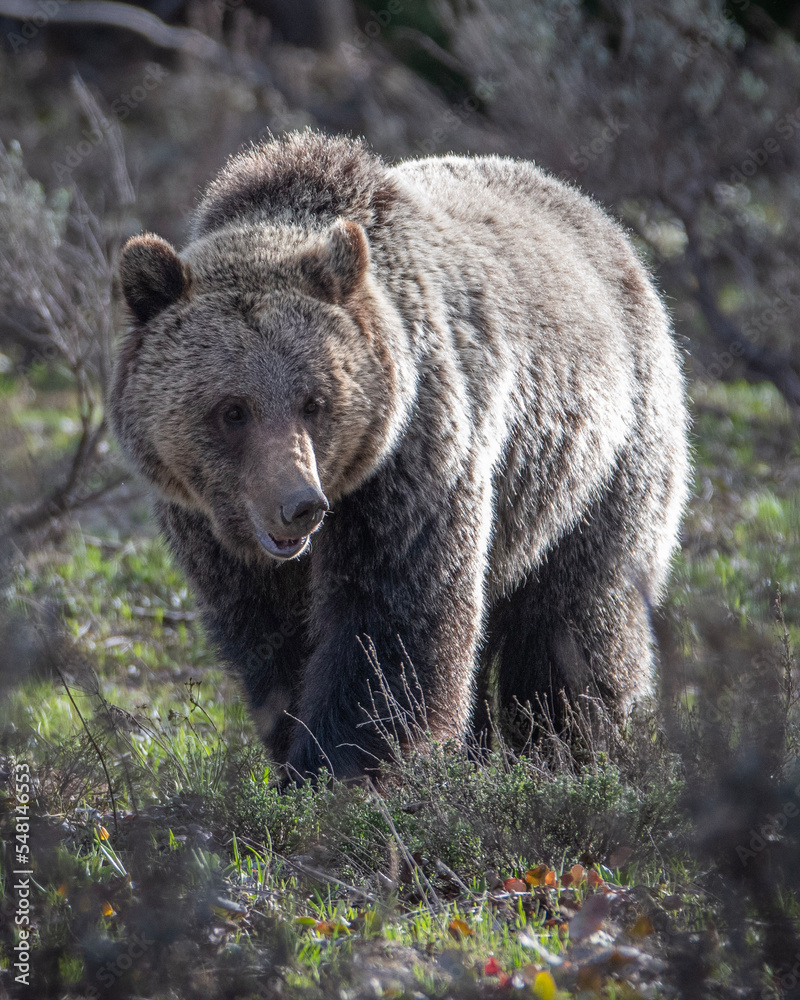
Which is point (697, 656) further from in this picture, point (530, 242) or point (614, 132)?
point (614, 132)

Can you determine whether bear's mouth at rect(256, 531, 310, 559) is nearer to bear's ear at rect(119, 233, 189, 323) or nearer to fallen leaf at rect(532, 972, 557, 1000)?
bear's ear at rect(119, 233, 189, 323)

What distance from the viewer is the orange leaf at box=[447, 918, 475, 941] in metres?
2.91

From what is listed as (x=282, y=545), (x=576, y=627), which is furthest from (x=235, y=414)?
(x=576, y=627)

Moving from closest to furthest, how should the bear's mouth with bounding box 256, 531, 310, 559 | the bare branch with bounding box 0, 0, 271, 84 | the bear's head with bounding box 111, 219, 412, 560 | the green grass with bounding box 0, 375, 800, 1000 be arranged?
the green grass with bounding box 0, 375, 800, 1000
the bear's mouth with bounding box 256, 531, 310, 559
the bear's head with bounding box 111, 219, 412, 560
the bare branch with bounding box 0, 0, 271, 84

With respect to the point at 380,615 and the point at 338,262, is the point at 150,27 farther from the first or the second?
the point at 380,615

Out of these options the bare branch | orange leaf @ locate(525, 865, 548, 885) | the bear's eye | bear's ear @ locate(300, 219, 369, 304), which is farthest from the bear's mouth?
the bare branch

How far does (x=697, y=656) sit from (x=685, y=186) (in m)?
7.55

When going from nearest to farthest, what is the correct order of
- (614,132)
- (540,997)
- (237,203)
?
(540,997), (237,203), (614,132)

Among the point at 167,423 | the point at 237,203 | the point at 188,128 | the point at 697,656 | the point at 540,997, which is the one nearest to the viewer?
the point at 540,997

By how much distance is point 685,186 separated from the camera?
32.1 ft

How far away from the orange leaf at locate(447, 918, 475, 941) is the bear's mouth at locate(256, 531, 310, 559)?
1287mm

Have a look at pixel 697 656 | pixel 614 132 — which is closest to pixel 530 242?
pixel 697 656

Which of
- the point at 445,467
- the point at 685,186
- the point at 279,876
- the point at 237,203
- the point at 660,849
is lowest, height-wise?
the point at 279,876

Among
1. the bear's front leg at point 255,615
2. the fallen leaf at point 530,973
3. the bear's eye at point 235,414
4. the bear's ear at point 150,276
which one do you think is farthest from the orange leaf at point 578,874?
the bear's ear at point 150,276
